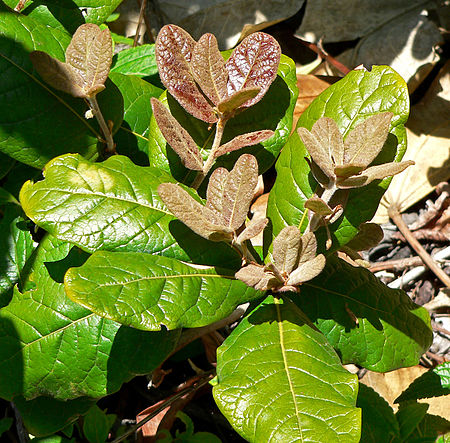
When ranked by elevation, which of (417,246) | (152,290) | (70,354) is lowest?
(417,246)

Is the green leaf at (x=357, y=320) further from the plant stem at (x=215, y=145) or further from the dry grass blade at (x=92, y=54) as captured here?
the dry grass blade at (x=92, y=54)

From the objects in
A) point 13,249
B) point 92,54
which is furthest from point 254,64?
point 13,249

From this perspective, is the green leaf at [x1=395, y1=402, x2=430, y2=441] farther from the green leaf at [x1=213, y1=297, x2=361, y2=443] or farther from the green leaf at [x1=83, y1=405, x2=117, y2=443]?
the green leaf at [x1=83, y1=405, x2=117, y2=443]

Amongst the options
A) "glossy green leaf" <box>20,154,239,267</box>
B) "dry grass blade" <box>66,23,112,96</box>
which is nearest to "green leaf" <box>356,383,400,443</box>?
"glossy green leaf" <box>20,154,239,267</box>

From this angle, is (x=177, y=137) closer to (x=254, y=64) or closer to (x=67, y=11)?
(x=254, y=64)

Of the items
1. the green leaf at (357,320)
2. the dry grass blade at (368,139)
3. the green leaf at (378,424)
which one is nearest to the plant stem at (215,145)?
the dry grass blade at (368,139)
